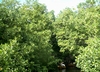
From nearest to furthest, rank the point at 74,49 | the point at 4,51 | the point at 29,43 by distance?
1. the point at 4,51
2. the point at 29,43
3. the point at 74,49

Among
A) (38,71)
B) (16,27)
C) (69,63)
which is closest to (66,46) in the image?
(69,63)

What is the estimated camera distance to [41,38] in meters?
26.8

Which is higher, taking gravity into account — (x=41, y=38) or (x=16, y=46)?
(x=41, y=38)

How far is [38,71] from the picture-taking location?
21.7 m

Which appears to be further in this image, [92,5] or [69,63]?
[69,63]

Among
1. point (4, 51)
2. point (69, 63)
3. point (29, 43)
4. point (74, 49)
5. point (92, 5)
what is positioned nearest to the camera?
point (4, 51)

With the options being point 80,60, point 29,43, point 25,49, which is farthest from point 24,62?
point 80,60

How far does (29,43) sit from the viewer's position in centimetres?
2083

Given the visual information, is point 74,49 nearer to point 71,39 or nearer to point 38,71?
point 71,39

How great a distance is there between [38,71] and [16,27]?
564cm

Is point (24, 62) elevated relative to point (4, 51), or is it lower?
lower

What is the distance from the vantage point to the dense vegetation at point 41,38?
56.4ft

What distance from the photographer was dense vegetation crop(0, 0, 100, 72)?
56.4ft

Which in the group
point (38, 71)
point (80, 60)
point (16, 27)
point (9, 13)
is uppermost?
point (9, 13)
